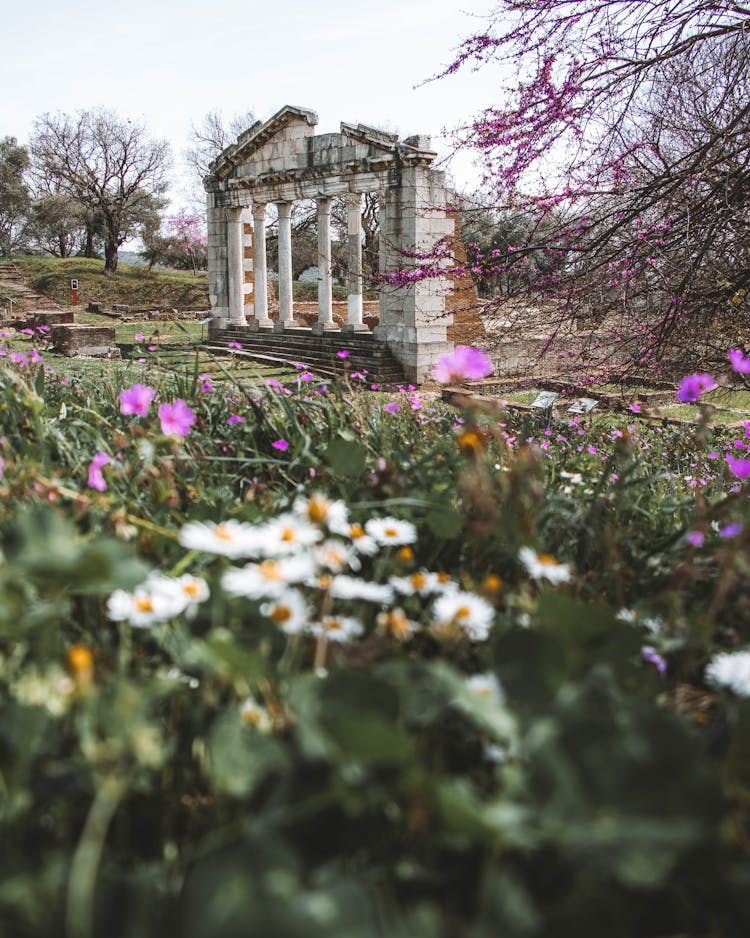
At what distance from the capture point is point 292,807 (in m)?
0.71

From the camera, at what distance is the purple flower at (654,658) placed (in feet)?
3.68

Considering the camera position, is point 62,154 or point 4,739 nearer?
point 4,739

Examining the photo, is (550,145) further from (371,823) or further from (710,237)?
(371,823)

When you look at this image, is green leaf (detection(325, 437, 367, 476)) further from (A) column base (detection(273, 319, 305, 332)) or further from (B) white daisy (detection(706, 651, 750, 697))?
(A) column base (detection(273, 319, 305, 332))

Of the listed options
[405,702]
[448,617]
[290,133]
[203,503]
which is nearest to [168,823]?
[405,702]

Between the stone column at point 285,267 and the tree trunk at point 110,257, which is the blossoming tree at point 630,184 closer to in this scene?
the stone column at point 285,267

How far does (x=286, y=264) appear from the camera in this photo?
19.6 metres

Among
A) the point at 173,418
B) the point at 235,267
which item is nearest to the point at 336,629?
the point at 173,418

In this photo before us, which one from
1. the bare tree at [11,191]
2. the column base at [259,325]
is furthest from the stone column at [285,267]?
the bare tree at [11,191]

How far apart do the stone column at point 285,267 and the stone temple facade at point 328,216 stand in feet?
0.08

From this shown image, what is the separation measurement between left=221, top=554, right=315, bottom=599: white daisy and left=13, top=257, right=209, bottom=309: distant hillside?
30583mm

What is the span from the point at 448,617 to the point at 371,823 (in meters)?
0.34

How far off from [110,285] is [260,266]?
42.7 ft

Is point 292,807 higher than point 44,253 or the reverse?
the reverse
